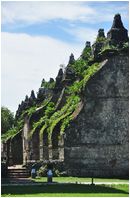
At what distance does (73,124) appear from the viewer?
93.7 feet

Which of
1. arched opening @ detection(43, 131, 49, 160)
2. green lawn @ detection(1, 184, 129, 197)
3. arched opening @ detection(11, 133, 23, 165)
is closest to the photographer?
green lawn @ detection(1, 184, 129, 197)

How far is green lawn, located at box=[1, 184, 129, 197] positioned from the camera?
59.0 feet

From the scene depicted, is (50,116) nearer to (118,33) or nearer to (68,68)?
(68,68)

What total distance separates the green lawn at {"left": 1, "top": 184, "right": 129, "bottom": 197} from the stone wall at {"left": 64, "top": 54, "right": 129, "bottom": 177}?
259 inches

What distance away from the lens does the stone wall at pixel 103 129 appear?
28.4 meters

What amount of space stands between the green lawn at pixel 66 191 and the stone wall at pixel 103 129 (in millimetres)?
6577

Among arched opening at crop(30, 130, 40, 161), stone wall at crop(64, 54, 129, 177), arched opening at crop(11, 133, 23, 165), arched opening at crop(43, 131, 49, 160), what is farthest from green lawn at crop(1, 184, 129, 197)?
arched opening at crop(11, 133, 23, 165)

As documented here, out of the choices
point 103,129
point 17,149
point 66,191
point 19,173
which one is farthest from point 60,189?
point 17,149

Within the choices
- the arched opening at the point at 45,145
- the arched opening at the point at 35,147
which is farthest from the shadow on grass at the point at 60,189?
the arched opening at the point at 35,147

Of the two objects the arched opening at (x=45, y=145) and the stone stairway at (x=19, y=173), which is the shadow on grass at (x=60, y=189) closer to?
the stone stairway at (x=19, y=173)

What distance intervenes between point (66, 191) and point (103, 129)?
10.1 m

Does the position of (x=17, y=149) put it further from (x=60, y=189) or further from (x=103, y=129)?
(x=60, y=189)

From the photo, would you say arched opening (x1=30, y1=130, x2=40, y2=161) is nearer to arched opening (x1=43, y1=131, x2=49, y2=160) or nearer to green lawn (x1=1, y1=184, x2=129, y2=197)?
arched opening (x1=43, y1=131, x2=49, y2=160)

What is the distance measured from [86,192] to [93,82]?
36.2 ft
